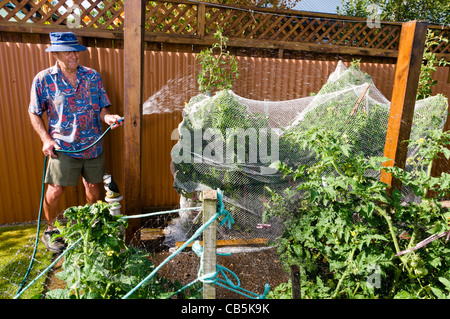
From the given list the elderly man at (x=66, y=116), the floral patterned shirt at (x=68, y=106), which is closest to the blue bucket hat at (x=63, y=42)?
the elderly man at (x=66, y=116)

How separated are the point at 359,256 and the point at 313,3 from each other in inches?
178

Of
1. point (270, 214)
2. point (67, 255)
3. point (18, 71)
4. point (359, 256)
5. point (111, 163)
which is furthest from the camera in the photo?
point (111, 163)

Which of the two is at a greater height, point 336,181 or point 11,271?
point 336,181

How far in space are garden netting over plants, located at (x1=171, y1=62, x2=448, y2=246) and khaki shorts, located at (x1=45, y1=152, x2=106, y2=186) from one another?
96 centimetres

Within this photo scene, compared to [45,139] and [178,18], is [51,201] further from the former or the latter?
[178,18]

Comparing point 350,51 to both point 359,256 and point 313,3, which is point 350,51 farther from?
point 359,256

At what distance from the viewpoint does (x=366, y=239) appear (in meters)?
1.90

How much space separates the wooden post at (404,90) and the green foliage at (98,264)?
7.01 feet

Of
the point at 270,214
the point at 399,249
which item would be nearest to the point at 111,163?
the point at 270,214

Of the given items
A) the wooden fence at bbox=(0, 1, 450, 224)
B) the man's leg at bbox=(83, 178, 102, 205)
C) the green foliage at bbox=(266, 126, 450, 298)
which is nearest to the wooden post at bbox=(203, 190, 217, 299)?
the green foliage at bbox=(266, 126, 450, 298)

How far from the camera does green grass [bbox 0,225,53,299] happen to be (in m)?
2.55

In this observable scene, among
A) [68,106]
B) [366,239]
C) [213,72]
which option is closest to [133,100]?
[68,106]

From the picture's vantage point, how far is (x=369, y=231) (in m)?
1.99

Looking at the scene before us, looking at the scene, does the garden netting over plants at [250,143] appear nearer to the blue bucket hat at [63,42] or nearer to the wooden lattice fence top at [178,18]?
the blue bucket hat at [63,42]
